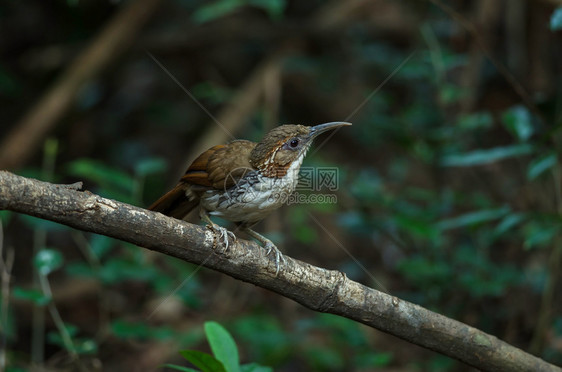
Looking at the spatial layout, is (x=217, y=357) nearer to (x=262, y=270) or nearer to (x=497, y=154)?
(x=262, y=270)

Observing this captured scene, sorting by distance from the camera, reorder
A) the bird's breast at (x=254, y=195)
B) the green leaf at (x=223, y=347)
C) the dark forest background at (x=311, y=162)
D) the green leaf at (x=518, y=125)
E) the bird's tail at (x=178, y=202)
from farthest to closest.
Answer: the dark forest background at (x=311, y=162) < the green leaf at (x=518, y=125) < the bird's tail at (x=178, y=202) < the bird's breast at (x=254, y=195) < the green leaf at (x=223, y=347)

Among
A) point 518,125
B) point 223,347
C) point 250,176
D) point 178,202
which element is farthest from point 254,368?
point 518,125

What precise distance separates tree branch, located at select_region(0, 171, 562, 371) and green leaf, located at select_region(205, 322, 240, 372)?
0.94ft

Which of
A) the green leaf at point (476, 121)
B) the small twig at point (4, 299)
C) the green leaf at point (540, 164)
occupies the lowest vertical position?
the small twig at point (4, 299)

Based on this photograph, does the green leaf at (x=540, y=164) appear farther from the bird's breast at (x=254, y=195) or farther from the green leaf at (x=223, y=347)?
the green leaf at (x=223, y=347)

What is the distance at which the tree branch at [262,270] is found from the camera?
2010mm

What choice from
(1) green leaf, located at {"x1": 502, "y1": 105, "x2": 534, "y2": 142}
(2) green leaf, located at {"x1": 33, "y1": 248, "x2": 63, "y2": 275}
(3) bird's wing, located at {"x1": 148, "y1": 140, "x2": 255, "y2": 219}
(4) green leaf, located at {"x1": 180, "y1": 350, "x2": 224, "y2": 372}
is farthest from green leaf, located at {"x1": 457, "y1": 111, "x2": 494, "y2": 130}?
(2) green leaf, located at {"x1": 33, "y1": 248, "x2": 63, "y2": 275}

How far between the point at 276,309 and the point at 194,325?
0.81 meters

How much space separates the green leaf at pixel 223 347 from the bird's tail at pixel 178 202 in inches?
30.1

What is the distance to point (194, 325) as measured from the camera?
5352 millimetres

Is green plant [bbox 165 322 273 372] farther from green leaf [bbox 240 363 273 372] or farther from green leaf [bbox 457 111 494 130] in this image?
green leaf [bbox 457 111 494 130]

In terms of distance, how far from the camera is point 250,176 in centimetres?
292

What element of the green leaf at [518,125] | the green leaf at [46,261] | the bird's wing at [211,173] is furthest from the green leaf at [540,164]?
the green leaf at [46,261]

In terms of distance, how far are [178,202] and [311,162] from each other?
2.38m
